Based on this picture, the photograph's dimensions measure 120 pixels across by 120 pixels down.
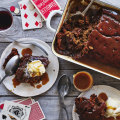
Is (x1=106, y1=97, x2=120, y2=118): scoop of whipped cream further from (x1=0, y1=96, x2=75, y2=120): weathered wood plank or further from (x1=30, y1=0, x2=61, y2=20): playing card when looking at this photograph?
(x1=30, y1=0, x2=61, y2=20): playing card

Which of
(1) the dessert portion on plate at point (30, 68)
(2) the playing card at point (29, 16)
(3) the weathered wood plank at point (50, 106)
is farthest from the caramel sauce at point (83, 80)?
(2) the playing card at point (29, 16)

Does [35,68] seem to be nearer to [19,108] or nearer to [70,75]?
[70,75]

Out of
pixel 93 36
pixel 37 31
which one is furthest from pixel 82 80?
pixel 37 31

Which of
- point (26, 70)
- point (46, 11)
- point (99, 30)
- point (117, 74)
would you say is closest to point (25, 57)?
point (26, 70)

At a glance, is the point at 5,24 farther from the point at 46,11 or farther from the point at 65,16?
the point at 65,16

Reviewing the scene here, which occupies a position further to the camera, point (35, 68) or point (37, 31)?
point (37, 31)

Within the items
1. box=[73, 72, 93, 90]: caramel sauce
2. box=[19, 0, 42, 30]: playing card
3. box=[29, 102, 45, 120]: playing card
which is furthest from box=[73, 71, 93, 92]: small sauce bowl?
box=[19, 0, 42, 30]: playing card
